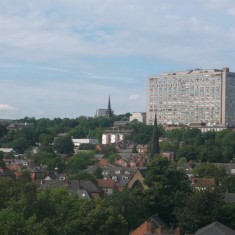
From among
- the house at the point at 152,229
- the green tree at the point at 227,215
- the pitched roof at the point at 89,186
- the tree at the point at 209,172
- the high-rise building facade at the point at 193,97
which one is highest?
the high-rise building facade at the point at 193,97

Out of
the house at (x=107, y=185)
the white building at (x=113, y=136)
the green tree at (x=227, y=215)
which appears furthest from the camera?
the white building at (x=113, y=136)

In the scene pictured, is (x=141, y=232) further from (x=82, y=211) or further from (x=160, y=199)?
(x=160, y=199)

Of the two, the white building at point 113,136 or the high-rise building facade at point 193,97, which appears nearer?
the high-rise building facade at point 193,97

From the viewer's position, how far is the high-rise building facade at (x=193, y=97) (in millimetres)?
182250

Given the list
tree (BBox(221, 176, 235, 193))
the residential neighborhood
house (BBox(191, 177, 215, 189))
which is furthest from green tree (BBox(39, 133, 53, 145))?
tree (BBox(221, 176, 235, 193))

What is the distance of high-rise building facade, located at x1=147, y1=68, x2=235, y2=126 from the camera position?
182 m

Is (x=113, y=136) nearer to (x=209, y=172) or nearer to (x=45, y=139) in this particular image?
(x=45, y=139)

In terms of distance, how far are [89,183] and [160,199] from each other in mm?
12040

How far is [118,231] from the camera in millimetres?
50625

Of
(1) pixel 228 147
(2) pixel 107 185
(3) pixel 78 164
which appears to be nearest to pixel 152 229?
(2) pixel 107 185

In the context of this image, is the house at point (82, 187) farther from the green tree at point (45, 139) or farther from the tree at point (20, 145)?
the green tree at point (45, 139)

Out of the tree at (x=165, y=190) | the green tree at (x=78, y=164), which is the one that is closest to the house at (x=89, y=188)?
the tree at (x=165, y=190)

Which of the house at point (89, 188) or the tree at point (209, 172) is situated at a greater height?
the tree at point (209, 172)

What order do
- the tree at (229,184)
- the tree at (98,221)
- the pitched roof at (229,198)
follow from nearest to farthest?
the tree at (98,221) → the pitched roof at (229,198) → the tree at (229,184)
